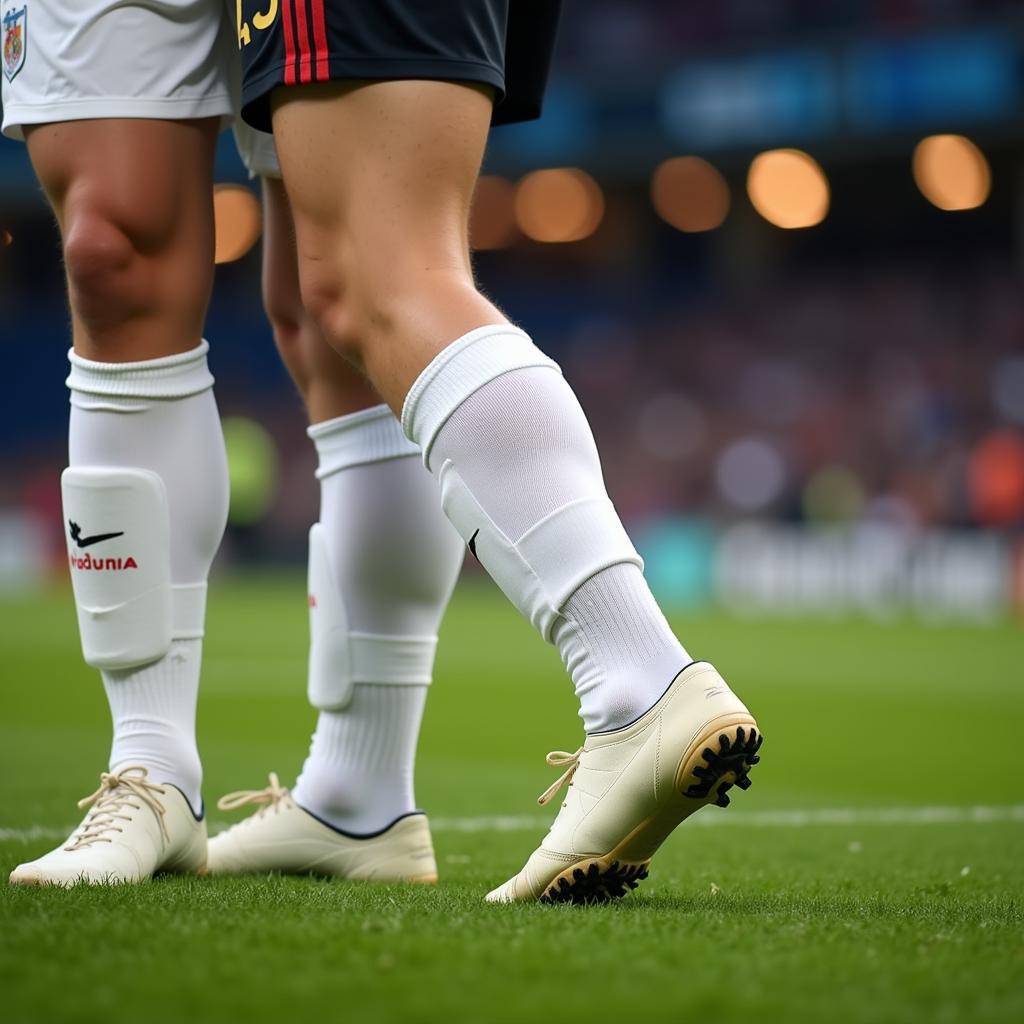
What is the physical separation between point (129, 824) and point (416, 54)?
854 mm

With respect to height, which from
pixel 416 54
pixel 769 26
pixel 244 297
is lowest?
pixel 244 297

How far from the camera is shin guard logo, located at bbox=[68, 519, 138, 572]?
1.81 m

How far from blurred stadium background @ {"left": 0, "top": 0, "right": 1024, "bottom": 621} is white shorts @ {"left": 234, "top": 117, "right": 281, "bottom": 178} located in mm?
10446

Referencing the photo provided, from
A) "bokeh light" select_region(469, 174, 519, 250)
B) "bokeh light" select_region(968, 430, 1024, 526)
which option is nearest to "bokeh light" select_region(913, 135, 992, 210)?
"bokeh light" select_region(968, 430, 1024, 526)

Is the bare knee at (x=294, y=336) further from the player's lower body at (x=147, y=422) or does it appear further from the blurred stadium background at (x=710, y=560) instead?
the blurred stadium background at (x=710, y=560)

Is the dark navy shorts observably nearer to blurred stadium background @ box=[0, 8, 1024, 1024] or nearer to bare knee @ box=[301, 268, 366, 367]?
bare knee @ box=[301, 268, 366, 367]

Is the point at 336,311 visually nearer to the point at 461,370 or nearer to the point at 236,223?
the point at 461,370

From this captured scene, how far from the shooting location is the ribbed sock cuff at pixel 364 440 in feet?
6.36

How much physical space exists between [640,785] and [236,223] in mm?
21798

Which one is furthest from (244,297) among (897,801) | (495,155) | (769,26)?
(897,801)

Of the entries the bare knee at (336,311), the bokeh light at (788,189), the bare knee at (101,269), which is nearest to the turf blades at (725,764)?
the bare knee at (336,311)

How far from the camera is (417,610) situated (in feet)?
6.33

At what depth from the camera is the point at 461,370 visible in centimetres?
145

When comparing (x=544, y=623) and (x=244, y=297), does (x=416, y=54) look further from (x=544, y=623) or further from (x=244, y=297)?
(x=244, y=297)
